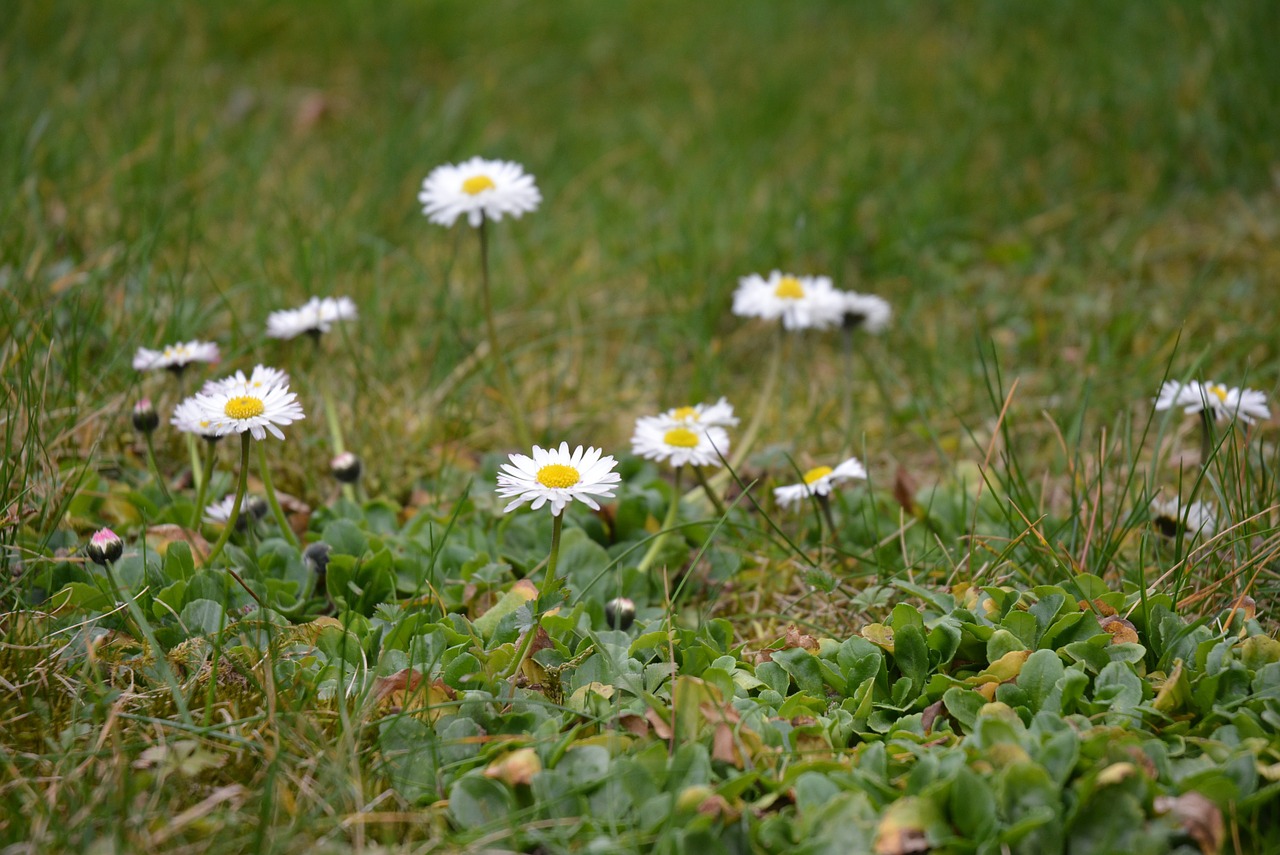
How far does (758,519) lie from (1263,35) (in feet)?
10.4

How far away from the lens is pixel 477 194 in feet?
7.57

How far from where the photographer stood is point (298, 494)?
2.40 meters

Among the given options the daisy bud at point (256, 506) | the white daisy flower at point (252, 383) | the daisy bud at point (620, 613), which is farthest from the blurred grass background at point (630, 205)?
the daisy bud at point (620, 613)

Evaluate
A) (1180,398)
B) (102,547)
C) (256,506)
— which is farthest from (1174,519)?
(102,547)

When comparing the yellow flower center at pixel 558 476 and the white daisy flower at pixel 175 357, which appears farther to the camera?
the white daisy flower at pixel 175 357

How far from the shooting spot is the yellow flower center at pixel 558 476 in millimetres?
1652

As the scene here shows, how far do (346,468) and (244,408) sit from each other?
1.50ft

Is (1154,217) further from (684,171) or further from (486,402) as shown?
(486,402)

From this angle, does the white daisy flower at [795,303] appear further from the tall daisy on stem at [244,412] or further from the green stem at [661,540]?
the tall daisy on stem at [244,412]

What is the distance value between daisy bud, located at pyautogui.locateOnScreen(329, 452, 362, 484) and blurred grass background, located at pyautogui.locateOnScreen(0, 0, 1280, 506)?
0.21 metres

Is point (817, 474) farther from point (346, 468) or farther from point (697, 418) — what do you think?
point (346, 468)

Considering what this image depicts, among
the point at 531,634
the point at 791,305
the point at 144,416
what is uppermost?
the point at 791,305

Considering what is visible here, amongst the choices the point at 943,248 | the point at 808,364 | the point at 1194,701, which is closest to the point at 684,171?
the point at 943,248

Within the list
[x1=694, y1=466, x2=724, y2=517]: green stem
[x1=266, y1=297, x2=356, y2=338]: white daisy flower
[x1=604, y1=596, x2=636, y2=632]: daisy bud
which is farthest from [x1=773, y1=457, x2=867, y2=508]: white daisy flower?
[x1=266, y1=297, x2=356, y2=338]: white daisy flower
